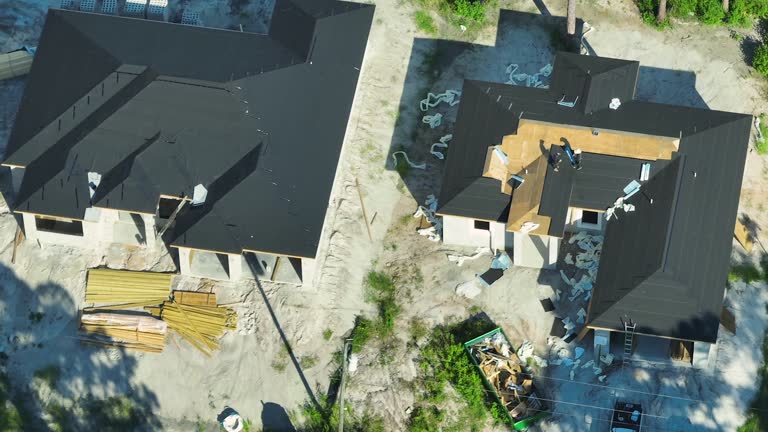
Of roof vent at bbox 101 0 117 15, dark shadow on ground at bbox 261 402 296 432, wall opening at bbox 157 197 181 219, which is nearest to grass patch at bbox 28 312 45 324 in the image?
wall opening at bbox 157 197 181 219

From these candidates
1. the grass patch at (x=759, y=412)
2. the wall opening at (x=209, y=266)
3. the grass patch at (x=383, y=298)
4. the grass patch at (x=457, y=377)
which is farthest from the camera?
the wall opening at (x=209, y=266)

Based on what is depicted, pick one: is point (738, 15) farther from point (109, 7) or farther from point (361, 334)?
point (109, 7)

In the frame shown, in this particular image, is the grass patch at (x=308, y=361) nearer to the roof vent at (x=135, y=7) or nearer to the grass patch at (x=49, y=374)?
the grass patch at (x=49, y=374)

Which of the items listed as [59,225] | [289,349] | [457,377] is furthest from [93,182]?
[457,377]

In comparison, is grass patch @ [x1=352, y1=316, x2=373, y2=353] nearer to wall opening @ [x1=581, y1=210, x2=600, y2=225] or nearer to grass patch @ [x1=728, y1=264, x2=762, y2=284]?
wall opening @ [x1=581, y1=210, x2=600, y2=225]

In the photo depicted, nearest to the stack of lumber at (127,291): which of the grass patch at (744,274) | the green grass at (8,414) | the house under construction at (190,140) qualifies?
the house under construction at (190,140)

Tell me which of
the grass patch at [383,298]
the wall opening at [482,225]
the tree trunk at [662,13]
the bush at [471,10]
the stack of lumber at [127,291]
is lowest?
the stack of lumber at [127,291]

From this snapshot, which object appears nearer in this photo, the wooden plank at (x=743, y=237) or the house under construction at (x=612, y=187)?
the house under construction at (x=612, y=187)
